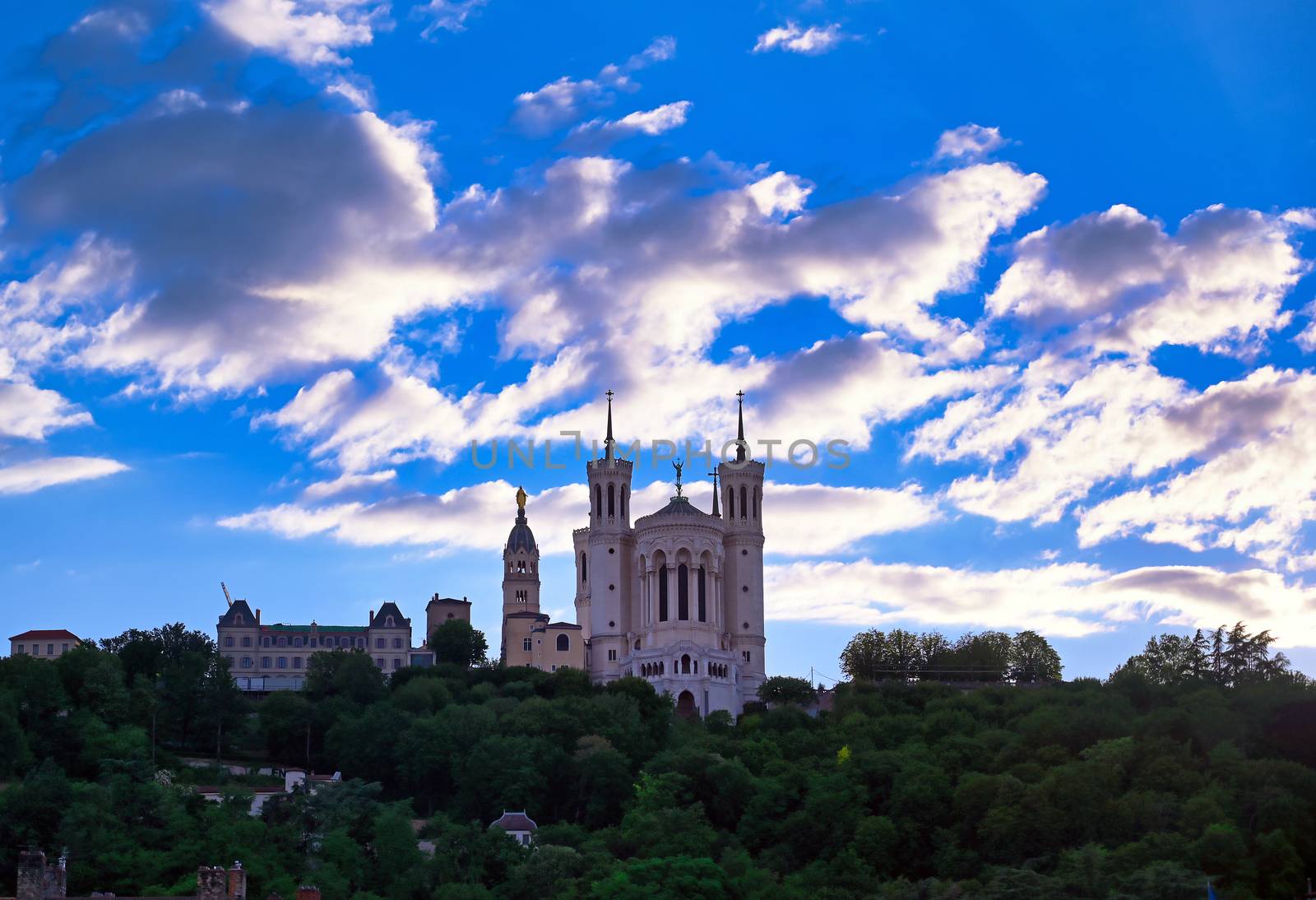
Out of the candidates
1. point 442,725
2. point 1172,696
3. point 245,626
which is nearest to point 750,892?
point 442,725

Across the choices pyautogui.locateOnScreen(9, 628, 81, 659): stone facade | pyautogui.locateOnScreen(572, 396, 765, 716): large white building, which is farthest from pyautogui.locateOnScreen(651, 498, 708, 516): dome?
pyautogui.locateOnScreen(9, 628, 81, 659): stone facade

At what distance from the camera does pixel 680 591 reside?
358 feet

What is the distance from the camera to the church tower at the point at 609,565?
111m

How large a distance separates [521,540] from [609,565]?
16553 millimetres

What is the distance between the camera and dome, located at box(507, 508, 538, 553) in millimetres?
126688

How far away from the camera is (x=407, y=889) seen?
64250 mm

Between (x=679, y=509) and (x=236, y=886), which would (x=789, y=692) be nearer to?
(x=679, y=509)

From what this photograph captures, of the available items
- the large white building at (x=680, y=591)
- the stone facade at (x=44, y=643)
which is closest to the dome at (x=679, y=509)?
the large white building at (x=680, y=591)

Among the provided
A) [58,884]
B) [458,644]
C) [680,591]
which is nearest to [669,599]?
[680,591]

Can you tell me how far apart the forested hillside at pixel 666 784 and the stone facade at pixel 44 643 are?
15224 mm

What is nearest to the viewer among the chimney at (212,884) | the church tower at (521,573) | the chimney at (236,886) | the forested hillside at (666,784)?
the chimney at (212,884)

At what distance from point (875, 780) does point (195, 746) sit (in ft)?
121

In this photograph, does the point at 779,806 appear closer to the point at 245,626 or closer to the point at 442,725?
the point at 442,725

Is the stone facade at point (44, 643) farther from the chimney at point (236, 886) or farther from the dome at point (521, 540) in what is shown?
the chimney at point (236, 886)
